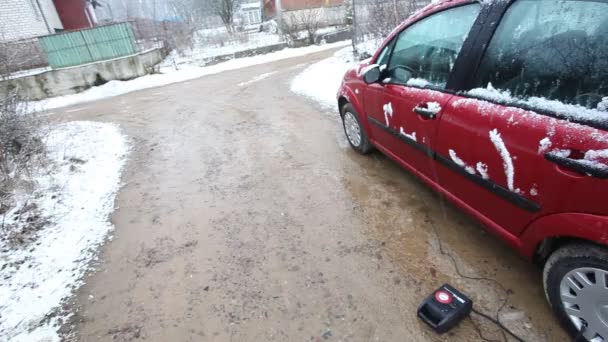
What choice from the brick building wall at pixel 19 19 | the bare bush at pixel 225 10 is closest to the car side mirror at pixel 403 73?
the brick building wall at pixel 19 19

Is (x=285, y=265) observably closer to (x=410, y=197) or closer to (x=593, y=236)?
(x=410, y=197)

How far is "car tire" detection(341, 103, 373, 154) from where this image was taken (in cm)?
386

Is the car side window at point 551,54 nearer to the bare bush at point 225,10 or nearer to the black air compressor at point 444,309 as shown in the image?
the black air compressor at point 444,309

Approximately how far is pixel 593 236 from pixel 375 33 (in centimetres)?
980

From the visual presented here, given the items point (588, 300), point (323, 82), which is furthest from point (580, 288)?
point (323, 82)

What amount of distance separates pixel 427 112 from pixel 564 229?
1.10 metres

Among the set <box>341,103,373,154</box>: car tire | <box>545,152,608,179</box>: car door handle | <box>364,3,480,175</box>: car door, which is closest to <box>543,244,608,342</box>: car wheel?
<box>545,152,608,179</box>: car door handle

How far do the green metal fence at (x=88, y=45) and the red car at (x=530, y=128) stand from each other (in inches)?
582

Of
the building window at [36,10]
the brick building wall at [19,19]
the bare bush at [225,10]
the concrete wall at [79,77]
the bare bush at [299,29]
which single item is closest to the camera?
the concrete wall at [79,77]

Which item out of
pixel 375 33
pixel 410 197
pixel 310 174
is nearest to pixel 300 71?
pixel 375 33

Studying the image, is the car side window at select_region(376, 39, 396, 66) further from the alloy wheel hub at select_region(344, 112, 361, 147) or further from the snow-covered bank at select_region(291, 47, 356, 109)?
the snow-covered bank at select_region(291, 47, 356, 109)

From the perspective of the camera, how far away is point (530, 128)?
1591mm

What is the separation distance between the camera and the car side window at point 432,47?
2203 millimetres

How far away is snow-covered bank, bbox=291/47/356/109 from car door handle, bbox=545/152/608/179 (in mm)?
5017
